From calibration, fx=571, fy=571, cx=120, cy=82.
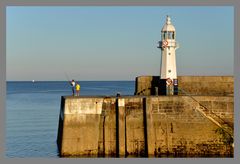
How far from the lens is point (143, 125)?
2364 cm

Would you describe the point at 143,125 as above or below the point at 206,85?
below

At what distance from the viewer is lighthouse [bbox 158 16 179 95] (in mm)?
26906

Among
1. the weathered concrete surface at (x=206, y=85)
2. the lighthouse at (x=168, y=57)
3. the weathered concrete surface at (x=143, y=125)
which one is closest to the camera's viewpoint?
the weathered concrete surface at (x=143, y=125)

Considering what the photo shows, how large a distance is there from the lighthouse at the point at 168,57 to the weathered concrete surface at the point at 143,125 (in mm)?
3236

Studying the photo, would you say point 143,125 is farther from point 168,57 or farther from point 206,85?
point 206,85

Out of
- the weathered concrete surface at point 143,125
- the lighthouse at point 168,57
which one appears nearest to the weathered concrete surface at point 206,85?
the lighthouse at point 168,57

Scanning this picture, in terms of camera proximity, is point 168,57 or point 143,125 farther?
point 168,57

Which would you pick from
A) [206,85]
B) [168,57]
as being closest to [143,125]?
[168,57]

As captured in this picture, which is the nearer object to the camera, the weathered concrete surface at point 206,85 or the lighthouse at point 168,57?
the lighthouse at point 168,57

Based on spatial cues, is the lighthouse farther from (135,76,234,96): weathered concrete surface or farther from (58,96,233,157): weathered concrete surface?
(58,96,233,157): weathered concrete surface

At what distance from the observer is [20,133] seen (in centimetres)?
3272

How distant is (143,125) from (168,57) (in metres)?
4.68

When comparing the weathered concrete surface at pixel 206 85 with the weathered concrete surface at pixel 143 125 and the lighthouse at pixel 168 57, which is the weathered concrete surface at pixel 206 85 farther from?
the weathered concrete surface at pixel 143 125

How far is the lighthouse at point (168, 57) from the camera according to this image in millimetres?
26906
